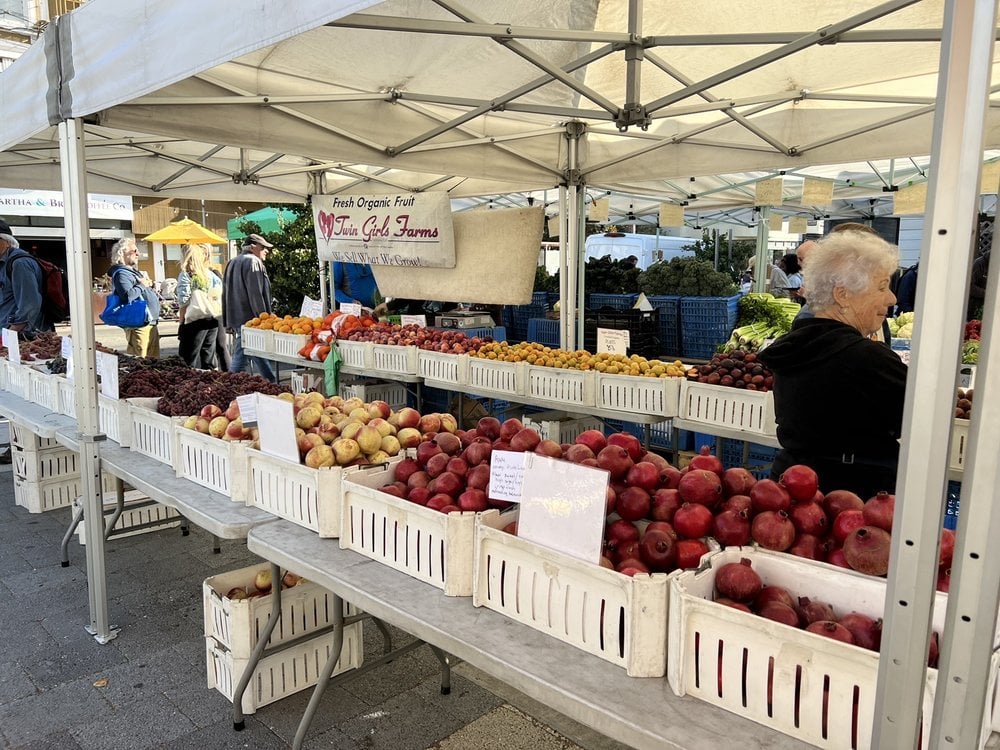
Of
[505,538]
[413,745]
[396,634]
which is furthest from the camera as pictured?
[396,634]

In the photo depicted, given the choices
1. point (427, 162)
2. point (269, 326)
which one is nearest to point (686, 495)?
point (427, 162)

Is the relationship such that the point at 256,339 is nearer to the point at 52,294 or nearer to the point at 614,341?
the point at 52,294

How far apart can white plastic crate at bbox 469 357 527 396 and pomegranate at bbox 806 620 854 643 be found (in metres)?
3.64

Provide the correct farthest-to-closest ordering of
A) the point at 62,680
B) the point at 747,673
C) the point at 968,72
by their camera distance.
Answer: the point at 62,680, the point at 747,673, the point at 968,72

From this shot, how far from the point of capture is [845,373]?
2.29 meters

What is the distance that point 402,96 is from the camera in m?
4.42

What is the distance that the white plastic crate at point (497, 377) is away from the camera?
4910 mm

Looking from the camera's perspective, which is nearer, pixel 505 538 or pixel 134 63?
pixel 505 538

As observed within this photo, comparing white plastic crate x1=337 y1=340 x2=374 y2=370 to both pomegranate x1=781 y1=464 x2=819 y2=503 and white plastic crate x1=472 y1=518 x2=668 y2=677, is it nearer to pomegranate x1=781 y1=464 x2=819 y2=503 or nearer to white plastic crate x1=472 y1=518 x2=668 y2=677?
white plastic crate x1=472 y1=518 x2=668 y2=677

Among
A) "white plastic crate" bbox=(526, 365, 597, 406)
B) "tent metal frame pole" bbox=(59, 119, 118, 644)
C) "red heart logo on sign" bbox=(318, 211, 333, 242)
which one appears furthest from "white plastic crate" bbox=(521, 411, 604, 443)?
"red heart logo on sign" bbox=(318, 211, 333, 242)

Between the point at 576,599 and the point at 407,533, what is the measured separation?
0.57m

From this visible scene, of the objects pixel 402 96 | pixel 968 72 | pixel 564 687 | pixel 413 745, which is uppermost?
pixel 402 96

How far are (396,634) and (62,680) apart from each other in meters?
1.38

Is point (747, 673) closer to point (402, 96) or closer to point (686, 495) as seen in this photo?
point (686, 495)
